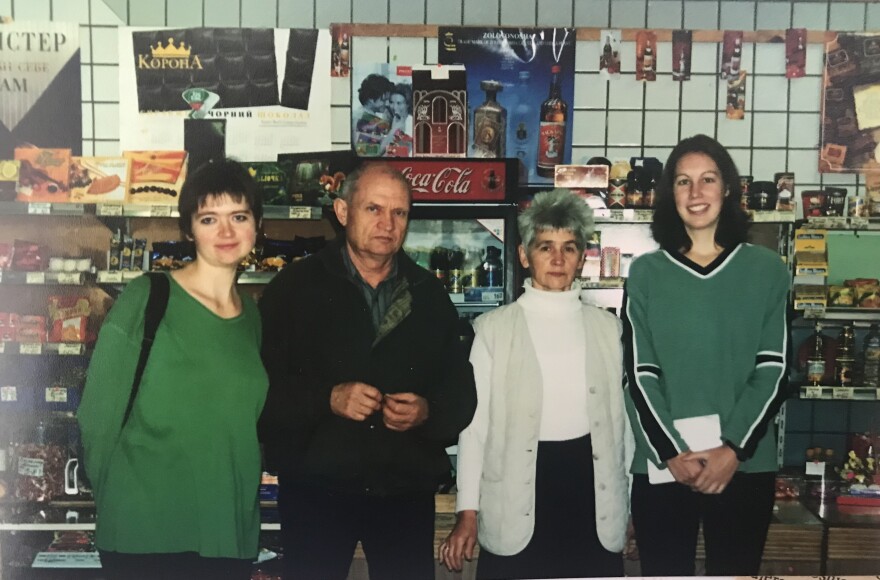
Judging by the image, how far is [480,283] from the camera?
2.37 metres

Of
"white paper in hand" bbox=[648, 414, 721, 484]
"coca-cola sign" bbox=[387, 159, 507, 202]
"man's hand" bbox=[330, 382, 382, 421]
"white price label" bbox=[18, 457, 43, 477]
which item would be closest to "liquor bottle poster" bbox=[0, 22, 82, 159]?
"white price label" bbox=[18, 457, 43, 477]

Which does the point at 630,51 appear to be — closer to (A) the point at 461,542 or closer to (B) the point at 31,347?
(A) the point at 461,542

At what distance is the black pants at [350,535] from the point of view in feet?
6.20

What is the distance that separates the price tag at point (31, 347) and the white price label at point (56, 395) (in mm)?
125

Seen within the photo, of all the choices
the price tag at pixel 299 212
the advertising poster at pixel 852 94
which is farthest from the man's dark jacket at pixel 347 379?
the advertising poster at pixel 852 94

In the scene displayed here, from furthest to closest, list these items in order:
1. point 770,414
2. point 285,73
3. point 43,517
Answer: point 43,517 < point 285,73 < point 770,414

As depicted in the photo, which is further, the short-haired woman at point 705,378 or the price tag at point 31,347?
the price tag at point 31,347

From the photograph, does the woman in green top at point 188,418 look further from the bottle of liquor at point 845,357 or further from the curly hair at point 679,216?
the bottle of liquor at point 845,357

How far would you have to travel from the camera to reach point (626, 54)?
7.02 feet

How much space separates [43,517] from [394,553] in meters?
1.32

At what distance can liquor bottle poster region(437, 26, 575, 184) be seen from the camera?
7.07 feet

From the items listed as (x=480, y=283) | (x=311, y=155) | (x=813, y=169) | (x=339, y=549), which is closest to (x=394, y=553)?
(x=339, y=549)

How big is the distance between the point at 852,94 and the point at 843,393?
3.23 ft

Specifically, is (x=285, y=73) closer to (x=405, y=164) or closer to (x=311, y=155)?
(x=311, y=155)
